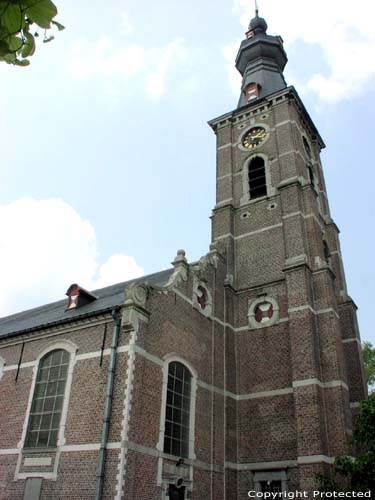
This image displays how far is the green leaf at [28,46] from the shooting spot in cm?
180

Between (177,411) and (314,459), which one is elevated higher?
(177,411)

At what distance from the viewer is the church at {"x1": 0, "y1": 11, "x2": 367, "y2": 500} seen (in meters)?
11.4

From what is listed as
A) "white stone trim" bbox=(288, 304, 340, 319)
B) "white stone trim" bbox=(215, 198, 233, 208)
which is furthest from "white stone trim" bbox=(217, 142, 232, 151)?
"white stone trim" bbox=(288, 304, 340, 319)

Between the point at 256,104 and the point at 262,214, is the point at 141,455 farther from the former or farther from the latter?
the point at 256,104

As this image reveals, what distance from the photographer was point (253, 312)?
16672mm

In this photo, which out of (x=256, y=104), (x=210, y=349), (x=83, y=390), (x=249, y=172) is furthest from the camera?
(x=256, y=104)

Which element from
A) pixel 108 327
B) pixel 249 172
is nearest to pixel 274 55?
pixel 249 172

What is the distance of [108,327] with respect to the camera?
41.2 ft

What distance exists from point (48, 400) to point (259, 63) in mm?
21378

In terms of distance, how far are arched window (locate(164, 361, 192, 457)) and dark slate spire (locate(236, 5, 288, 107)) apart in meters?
A: 15.3

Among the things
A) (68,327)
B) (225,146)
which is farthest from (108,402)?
(225,146)

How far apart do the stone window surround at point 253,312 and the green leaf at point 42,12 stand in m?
15.0

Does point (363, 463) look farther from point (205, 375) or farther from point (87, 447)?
point (87, 447)

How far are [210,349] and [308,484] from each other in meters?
4.76
